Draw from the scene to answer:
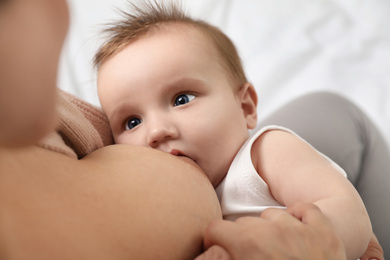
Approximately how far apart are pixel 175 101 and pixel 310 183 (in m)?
0.30

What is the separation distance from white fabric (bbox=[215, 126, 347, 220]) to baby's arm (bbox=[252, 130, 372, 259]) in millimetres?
18

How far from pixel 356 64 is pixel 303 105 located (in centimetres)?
53

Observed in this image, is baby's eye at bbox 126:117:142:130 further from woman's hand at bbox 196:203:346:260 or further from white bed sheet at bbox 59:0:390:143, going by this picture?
white bed sheet at bbox 59:0:390:143

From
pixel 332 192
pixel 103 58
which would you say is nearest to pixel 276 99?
pixel 103 58

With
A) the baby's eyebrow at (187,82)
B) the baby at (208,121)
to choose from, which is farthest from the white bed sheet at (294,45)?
the baby's eyebrow at (187,82)

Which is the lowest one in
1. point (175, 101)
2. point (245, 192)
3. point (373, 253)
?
point (373, 253)

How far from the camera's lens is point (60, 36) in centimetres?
34

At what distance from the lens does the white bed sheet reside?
156 cm

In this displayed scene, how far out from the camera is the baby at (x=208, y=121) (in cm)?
72

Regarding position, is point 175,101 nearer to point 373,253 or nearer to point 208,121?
point 208,121

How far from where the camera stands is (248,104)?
1004 millimetres

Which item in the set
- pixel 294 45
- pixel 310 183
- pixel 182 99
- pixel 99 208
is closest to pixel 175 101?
pixel 182 99

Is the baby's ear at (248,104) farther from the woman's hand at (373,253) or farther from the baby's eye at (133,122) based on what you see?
the woman's hand at (373,253)

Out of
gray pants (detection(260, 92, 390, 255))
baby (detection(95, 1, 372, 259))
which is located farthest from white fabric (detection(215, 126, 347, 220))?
gray pants (detection(260, 92, 390, 255))
